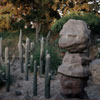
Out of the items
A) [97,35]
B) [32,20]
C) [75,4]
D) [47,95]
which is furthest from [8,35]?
[47,95]

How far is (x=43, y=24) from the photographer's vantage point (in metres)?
11.0

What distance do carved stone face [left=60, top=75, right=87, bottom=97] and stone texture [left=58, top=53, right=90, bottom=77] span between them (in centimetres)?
13

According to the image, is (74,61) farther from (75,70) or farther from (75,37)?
(75,37)

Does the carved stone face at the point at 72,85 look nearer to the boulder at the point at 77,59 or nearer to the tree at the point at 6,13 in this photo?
the boulder at the point at 77,59

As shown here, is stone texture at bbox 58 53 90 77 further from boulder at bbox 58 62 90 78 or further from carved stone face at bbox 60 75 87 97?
carved stone face at bbox 60 75 87 97

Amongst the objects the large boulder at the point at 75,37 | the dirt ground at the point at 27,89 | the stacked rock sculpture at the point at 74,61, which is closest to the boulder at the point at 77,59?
the stacked rock sculpture at the point at 74,61

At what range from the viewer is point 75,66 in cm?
337

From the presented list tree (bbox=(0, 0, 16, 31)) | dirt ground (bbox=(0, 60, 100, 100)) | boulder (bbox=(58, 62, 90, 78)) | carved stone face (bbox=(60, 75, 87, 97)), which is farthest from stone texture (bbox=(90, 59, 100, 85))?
tree (bbox=(0, 0, 16, 31))

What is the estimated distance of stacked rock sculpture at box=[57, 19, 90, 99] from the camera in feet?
10.9

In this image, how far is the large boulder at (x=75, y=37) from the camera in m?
3.30

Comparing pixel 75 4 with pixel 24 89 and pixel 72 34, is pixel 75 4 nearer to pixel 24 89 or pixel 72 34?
pixel 24 89

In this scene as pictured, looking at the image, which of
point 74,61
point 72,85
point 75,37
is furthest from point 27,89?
point 75,37

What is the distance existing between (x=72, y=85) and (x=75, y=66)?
359 millimetres

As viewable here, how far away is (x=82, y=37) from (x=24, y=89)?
275 cm
